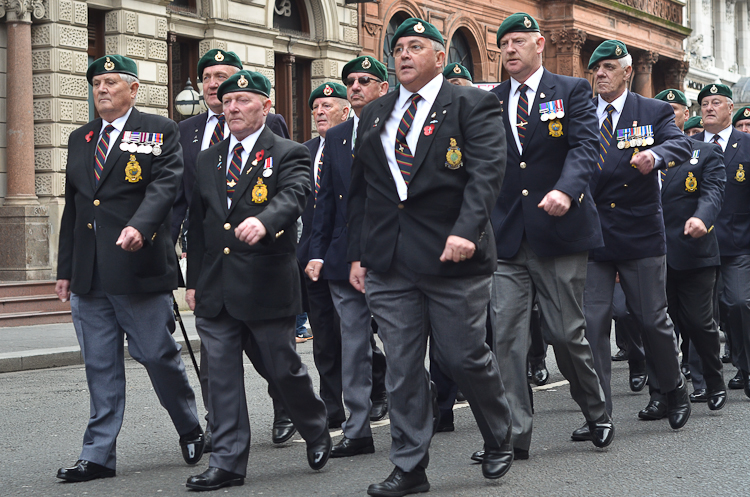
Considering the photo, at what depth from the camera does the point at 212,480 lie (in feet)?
16.9

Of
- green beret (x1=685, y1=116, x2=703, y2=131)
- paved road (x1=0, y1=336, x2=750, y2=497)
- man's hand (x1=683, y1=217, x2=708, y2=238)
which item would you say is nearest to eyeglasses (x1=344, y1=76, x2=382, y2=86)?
paved road (x1=0, y1=336, x2=750, y2=497)

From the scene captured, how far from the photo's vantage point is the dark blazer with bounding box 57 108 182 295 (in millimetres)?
5520

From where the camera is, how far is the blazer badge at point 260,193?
538 cm

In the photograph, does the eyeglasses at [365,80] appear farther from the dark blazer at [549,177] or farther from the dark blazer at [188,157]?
the dark blazer at [549,177]

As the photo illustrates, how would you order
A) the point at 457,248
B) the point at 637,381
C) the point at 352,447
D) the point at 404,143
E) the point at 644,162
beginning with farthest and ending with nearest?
the point at 637,381 → the point at 644,162 → the point at 352,447 → the point at 404,143 → the point at 457,248

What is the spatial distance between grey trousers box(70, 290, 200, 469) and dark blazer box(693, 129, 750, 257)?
4593 millimetres

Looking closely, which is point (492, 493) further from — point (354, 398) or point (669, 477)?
point (354, 398)

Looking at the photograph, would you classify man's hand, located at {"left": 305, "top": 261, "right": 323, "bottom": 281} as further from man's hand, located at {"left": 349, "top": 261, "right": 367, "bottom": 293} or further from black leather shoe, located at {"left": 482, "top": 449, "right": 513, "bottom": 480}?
black leather shoe, located at {"left": 482, "top": 449, "right": 513, "bottom": 480}

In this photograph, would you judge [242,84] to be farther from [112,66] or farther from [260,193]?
[112,66]

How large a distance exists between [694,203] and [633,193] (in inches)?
56.5

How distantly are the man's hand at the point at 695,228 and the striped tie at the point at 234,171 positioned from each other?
126 inches

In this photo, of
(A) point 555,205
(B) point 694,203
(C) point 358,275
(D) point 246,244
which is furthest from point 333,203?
(B) point 694,203

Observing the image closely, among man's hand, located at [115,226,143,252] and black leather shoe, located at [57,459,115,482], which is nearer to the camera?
man's hand, located at [115,226,143,252]

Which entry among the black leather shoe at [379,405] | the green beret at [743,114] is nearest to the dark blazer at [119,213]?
the black leather shoe at [379,405]
